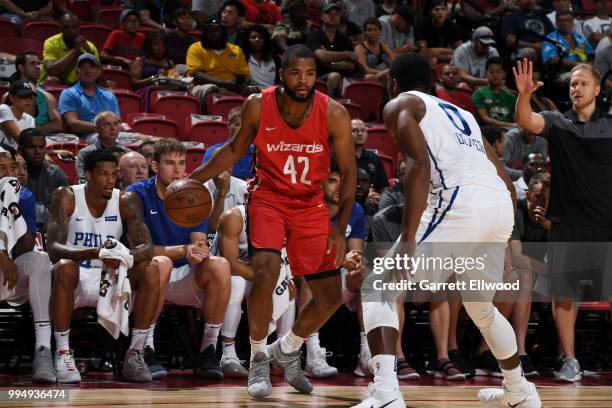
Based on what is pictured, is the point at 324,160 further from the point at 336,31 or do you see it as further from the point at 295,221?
the point at 336,31

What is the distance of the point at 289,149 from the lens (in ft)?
18.2

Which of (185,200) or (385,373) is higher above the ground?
(185,200)

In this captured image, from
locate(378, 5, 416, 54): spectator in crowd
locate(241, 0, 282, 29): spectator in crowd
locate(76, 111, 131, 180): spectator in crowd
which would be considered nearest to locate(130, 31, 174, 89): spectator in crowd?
locate(241, 0, 282, 29): spectator in crowd

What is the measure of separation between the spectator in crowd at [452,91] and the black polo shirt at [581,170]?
14.1 feet

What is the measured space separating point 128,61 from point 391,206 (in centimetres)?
480

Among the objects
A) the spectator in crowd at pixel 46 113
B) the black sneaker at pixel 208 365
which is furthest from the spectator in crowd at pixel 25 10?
the black sneaker at pixel 208 365

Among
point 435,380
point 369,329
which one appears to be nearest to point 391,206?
point 435,380

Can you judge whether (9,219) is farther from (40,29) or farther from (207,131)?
(40,29)

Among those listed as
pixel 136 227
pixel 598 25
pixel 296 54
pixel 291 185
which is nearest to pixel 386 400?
pixel 291 185

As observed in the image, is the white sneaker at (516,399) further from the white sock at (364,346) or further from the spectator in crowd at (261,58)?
the spectator in crowd at (261,58)

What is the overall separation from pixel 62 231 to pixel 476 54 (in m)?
7.37

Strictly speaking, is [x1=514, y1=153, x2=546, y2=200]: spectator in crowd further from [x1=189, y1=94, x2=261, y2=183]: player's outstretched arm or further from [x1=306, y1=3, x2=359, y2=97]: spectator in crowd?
[x1=189, y1=94, x2=261, y2=183]: player's outstretched arm

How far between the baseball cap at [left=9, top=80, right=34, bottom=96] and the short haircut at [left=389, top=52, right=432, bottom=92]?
4.59 metres

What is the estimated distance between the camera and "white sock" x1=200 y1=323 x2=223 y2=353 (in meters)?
6.76
